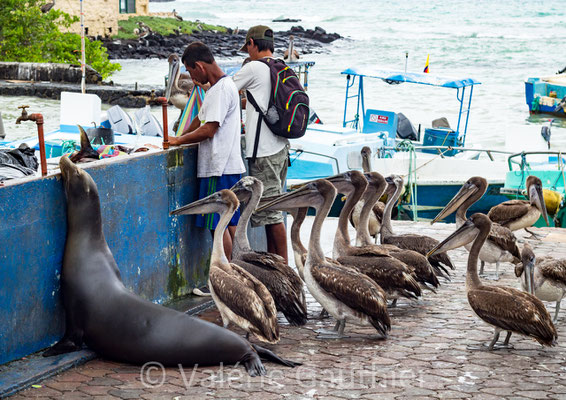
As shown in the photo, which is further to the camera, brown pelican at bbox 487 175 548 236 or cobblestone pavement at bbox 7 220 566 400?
brown pelican at bbox 487 175 548 236

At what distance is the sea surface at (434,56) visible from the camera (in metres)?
34.2

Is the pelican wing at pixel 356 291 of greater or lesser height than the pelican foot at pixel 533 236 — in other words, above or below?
above

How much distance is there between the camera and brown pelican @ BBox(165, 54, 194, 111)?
10040 millimetres

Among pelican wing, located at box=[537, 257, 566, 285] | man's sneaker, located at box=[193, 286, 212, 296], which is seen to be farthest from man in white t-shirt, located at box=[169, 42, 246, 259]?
pelican wing, located at box=[537, 257, 566, 285]

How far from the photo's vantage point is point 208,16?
148 metres

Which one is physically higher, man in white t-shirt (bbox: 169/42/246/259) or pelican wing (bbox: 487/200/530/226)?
man in white t-shirt (bbox: 169/42/246/259)

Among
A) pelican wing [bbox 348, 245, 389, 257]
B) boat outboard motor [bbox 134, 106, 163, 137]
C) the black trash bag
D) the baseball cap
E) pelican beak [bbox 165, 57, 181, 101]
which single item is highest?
the baseball cap

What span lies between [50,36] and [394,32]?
246 ft

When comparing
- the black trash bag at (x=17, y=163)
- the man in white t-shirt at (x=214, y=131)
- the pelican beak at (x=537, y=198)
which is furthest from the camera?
the pelican beak at (x=537, y=198)

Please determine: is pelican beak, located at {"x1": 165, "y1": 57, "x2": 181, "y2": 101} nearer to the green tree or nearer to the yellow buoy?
the yellow buoy

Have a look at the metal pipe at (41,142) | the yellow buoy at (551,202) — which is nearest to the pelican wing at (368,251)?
the metal pipe at (41,142)

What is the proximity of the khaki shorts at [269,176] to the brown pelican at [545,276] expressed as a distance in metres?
2.45

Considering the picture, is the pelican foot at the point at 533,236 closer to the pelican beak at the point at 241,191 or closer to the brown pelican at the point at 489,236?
the brown pelican at the point at 489,236

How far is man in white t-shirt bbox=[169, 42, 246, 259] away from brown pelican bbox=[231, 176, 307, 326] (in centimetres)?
22
